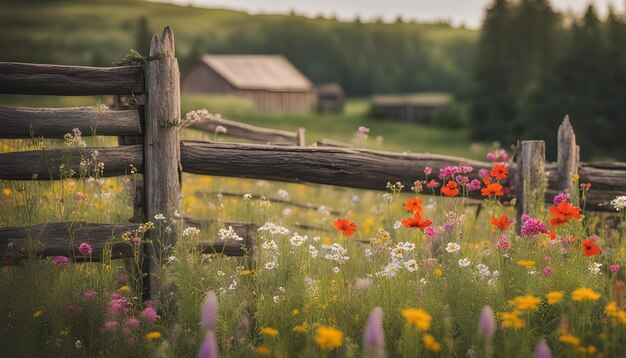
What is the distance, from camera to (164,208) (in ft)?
18.1

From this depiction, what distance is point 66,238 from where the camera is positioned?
5184 mm

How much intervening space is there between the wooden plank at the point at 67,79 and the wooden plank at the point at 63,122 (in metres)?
0.15

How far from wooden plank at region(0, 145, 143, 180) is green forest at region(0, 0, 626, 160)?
22385mm

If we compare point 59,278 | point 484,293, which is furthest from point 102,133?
point 484,293

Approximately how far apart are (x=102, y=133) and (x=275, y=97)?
147ft

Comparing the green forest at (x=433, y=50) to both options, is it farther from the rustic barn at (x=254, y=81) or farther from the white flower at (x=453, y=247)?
the white flower at (x=453, y=247)

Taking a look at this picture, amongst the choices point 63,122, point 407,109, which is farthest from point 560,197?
point 407,109

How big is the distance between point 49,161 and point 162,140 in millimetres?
850

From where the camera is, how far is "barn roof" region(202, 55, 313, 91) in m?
48.4

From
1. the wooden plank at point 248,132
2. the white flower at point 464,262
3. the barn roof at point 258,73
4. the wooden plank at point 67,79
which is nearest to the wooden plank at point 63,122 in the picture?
the wooden plank at point 67,79

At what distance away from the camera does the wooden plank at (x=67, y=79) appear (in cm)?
527

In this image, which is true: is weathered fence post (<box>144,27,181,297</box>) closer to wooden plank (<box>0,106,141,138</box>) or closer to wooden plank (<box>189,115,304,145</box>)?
wooden plank (<box>0,106,141,138</box>)

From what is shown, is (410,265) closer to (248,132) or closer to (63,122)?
(63,122)

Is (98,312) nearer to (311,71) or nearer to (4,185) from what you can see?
(4,185)
